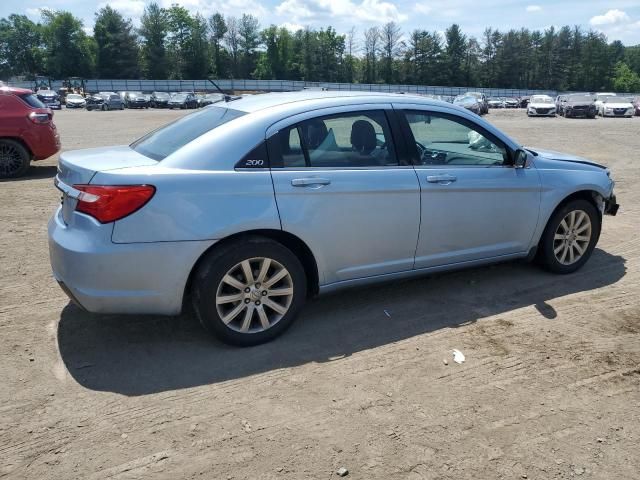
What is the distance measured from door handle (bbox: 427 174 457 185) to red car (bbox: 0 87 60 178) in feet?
29.3

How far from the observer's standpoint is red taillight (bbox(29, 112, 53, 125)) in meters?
10.4

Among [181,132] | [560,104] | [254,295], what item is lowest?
[254,295]

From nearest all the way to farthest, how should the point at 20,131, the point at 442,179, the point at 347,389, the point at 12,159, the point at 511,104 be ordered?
1. the point at 347,389
2. the point at 442,179
3. the point at 20,131
4. the point at 12,159
5. the point at 511,104

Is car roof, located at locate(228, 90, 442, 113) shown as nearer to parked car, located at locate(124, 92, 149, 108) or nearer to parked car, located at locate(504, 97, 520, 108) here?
parked car, located at locate(124, 92, 149, 108)

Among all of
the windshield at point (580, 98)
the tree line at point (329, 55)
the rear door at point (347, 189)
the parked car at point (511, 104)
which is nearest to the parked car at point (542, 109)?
the windshield at point (580, 98)

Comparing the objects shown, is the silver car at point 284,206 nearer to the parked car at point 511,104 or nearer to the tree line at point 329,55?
the parked car at point 511,104

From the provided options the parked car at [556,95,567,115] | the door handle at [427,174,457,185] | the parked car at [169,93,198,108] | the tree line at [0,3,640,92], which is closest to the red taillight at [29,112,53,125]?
the door handle at [427,174,457,185]

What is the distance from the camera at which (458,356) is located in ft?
12.3

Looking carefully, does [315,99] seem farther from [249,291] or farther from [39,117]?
[39,117]

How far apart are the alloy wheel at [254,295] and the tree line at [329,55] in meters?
112

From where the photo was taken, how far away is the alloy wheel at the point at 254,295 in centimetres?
367

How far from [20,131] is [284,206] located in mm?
8683

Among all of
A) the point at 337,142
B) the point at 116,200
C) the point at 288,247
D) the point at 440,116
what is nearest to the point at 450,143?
the point at 440,116

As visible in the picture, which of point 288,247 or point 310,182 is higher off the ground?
point 310,182
